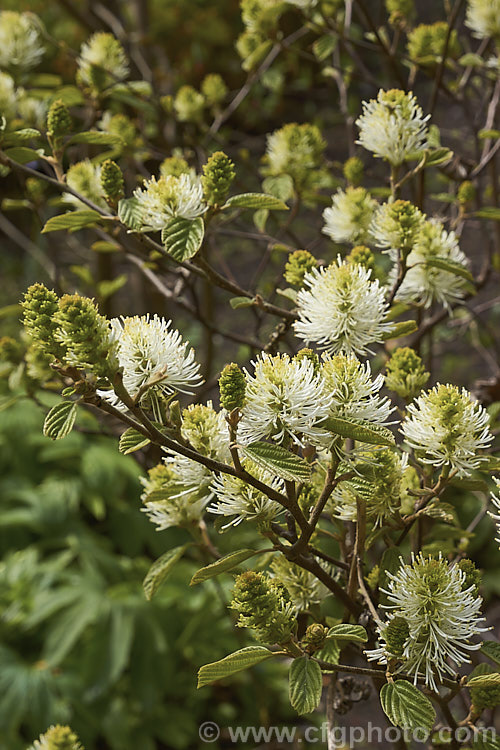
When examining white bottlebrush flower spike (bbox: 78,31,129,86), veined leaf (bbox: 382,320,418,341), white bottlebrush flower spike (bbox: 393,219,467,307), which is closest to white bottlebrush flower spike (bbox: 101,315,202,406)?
veined leaf (bbox: 382,320,418,341)

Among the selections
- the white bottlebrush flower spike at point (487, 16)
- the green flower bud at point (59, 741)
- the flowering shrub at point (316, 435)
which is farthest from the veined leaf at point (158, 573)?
the white bottlebrush flower spike at point (487, 16)

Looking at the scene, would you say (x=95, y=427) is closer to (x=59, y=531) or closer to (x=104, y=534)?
(x=59, y=531)

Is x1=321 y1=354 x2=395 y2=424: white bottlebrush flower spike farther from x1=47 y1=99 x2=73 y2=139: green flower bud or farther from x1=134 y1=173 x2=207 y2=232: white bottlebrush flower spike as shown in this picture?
x1=47 y1=99 x2=73 y2=139: green flower bud

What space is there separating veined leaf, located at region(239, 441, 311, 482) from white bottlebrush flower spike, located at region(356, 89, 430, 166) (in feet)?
1.48

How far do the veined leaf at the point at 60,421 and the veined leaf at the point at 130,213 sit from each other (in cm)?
26

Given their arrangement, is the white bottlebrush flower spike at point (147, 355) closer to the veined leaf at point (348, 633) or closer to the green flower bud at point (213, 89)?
the veined leaf at point (348, 633)

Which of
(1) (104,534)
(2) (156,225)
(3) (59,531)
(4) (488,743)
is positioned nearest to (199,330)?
(1) (104,534)

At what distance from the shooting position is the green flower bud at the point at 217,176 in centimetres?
69

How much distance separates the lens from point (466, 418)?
1.82 ft

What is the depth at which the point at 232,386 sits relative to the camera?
18.8 inches

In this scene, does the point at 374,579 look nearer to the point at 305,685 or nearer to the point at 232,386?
the point at 305,685

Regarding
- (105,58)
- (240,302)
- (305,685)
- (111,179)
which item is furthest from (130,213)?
(105,58)

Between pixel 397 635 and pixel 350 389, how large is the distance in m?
0.18

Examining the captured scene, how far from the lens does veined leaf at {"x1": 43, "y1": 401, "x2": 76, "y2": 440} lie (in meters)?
0.51
